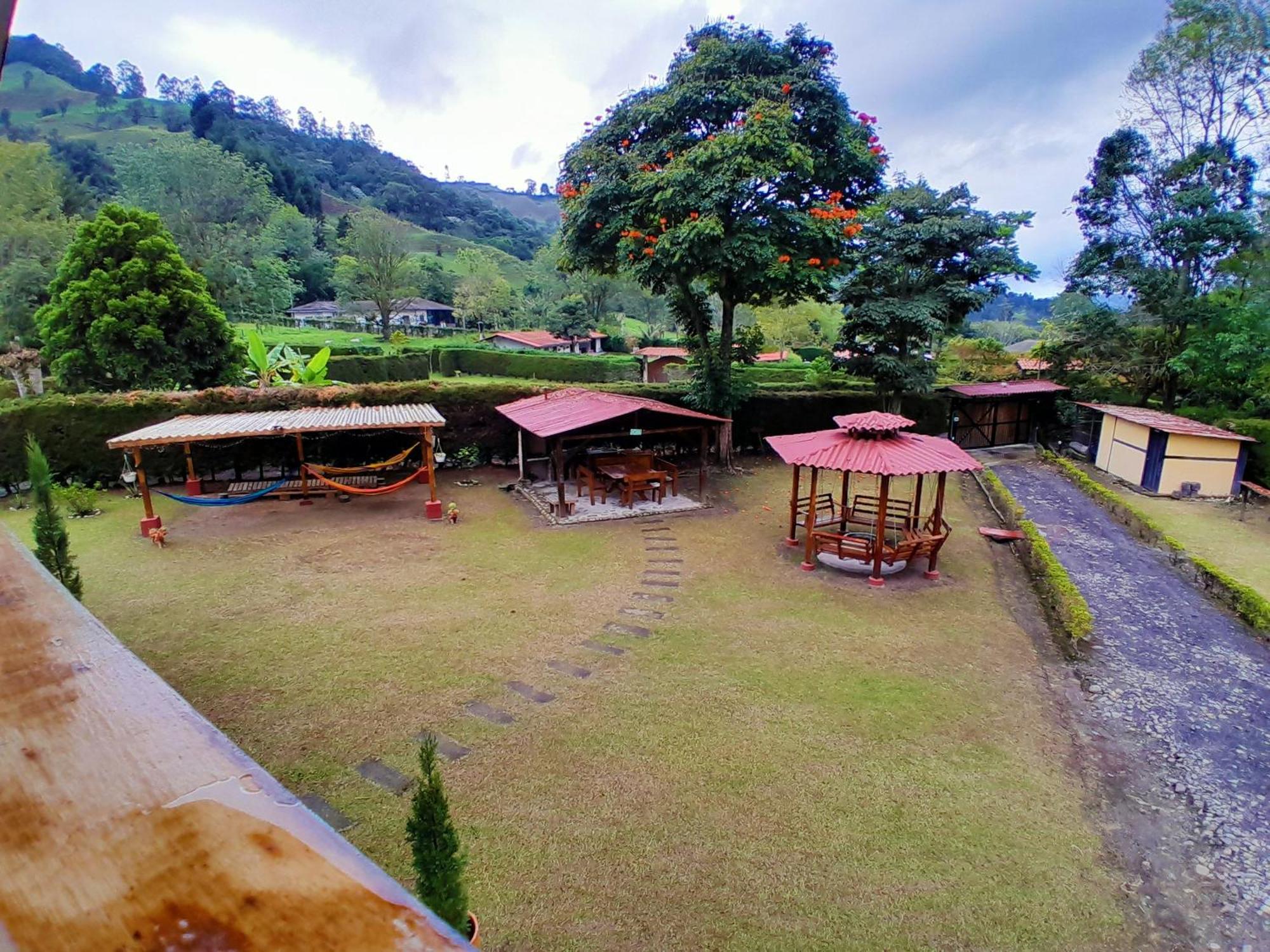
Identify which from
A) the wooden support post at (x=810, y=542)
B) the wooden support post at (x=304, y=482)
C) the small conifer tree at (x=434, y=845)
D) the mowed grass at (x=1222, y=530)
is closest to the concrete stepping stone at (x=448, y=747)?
the small conifer tree at (x=434, y=845)

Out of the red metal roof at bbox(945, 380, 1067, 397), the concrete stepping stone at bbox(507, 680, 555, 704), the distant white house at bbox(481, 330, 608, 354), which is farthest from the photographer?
the distant white house at bbox(481, 330, 608, 354)

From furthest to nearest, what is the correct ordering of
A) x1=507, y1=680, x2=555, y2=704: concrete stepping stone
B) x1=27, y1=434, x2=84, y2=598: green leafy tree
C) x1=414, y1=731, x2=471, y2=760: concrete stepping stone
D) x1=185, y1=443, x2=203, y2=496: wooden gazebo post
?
x1=185, y1=443, x2=203, y2=496: wooden gazebo post, x1=27, y1=434, x2=84, y2=598: green leafy tree, x1=507, y1=680, x2=555, y2=704: concrete stepping stone, x1=414, y1=731, x2=471, y2=760: concrete stepping stone

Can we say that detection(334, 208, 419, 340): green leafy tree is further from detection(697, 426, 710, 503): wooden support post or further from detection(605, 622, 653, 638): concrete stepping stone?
detection(605, 622, 653, 638): concrete stepping stone

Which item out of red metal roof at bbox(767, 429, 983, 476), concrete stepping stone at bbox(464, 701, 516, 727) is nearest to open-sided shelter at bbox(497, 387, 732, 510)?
red metal roof at bbox(767, 429, 983, 476)

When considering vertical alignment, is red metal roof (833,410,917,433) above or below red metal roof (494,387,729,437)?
above

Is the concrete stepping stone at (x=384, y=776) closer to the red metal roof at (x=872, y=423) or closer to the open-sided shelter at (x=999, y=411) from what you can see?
the red metal roof at (x=872, y=423)

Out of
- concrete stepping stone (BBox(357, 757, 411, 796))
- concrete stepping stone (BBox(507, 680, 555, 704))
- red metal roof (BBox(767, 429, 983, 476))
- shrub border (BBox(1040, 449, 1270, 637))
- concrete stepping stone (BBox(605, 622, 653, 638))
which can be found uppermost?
red metal roof (BBox(767, 429, 983, 476))

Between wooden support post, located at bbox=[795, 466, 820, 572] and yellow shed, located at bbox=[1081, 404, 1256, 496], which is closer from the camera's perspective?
wooden support post, located at bbox=[795, 466, 820, 572]
